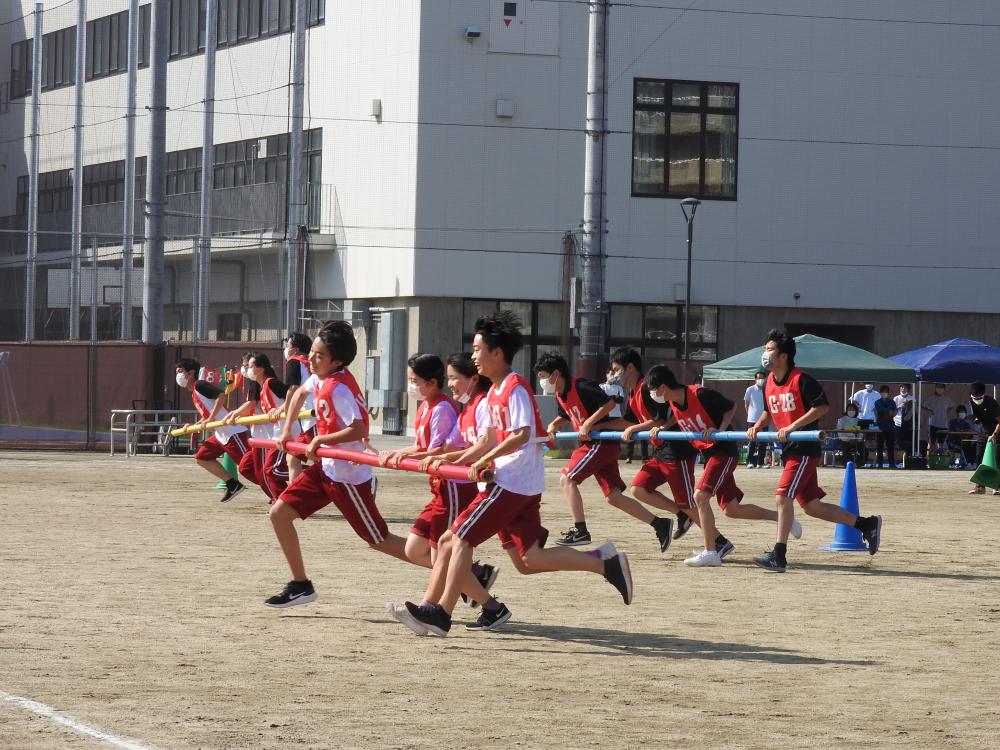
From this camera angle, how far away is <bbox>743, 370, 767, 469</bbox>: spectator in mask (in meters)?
30.2

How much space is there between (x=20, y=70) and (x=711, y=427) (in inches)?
1569

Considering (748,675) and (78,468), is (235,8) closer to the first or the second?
(78,468)

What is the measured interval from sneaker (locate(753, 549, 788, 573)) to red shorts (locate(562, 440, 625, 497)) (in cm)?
192

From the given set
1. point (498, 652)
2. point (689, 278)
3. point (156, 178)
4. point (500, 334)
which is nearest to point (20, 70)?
point (156, 178)

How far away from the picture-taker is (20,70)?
49.0 meters

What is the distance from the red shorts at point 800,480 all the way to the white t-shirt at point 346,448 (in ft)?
13.7

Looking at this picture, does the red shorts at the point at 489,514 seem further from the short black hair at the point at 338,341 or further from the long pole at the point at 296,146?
the long pole at the point at 296,146

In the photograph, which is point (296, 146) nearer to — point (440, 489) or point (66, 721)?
point (440, 489)

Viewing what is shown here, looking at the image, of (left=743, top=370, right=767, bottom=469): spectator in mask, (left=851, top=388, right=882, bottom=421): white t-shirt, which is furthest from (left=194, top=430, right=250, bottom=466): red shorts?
(left=851, top=388, right=882, bottom=421): white t-shirt

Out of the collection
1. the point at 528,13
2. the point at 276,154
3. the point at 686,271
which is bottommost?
the point at 686,271

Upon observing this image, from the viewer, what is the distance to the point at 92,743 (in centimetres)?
644

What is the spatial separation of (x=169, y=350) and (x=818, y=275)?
54.3ft

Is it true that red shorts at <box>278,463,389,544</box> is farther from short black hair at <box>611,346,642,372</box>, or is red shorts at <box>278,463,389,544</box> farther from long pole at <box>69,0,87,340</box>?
long pole at <box>69,0,87,340</box>

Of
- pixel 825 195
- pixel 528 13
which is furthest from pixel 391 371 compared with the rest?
pixel 825 195
